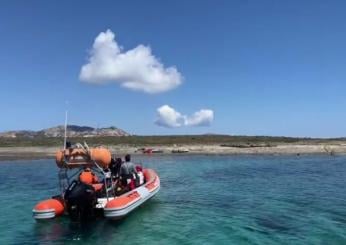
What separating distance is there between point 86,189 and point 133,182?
4.22m

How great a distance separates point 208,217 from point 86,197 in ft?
17.0

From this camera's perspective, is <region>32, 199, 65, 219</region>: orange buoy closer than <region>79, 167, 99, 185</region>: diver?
Yes

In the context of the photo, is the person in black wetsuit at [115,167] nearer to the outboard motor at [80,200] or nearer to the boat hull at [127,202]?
the boat hull at [127,202]

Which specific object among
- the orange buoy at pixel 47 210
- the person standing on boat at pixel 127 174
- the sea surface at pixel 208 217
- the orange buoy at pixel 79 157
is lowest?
the sea surface at pixel 208 217

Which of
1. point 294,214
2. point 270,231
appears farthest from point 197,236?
point 294,214

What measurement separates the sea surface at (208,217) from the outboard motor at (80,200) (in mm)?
431

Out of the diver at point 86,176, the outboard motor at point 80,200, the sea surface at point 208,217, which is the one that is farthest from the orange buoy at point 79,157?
the sea surface at point 208,217

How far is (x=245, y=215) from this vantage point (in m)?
18.9

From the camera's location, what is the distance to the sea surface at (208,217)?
1520cm

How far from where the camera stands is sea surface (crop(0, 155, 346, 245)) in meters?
15.2

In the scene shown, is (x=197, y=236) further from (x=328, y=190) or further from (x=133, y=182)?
(x=328, y=190)

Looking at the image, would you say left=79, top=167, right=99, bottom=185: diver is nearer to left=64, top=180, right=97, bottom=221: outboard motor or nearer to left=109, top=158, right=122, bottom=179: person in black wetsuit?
left=64, top=180, right=97, bottom=221: outboard motor

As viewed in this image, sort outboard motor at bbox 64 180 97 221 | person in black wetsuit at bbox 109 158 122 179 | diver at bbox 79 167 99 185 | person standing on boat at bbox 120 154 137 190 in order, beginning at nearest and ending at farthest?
outboard motor at bbox 64 180 97 221
diver at bbox 79 167 99 185
person standing on boat at bbox 120 154 137 190
person in black wetsuit at bbox 109 158 122 179

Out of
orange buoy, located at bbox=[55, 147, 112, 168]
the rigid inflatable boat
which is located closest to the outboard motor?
the rigid inflatable boat
